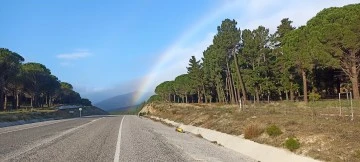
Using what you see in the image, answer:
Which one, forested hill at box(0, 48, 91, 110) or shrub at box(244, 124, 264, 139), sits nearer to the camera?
shrub at box(244, 124, 264, 139)

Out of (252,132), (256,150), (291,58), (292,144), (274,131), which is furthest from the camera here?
(291,58)

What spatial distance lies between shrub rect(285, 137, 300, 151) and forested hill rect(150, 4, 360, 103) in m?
22.6

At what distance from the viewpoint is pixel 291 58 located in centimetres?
6731

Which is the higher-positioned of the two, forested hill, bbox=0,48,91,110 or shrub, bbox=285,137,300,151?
forested hill, bbox=0,48,91,110

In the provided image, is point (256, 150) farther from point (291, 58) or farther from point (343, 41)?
point (291, 58)

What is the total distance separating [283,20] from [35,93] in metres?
73.1

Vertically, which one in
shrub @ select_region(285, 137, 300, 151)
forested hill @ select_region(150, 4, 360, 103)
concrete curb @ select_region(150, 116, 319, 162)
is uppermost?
forested hill @ select_region(150, 4, 360, 103)

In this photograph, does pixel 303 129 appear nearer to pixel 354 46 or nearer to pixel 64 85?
pixel 354 46

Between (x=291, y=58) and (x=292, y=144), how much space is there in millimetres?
53895

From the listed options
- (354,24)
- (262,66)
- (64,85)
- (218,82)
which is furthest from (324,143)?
(64,85)

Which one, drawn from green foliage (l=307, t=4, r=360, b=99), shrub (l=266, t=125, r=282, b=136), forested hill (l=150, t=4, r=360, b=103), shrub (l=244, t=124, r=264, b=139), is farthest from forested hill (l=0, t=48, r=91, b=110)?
shrub (l=266, t=125, r=282, b=136)

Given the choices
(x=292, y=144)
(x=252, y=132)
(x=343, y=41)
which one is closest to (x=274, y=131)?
(x=252, y=132)

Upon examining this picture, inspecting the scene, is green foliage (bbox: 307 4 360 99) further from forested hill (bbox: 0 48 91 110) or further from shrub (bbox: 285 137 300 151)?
forested hill (bbox: 0 48 91 110)

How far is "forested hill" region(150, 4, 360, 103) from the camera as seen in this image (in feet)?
170
